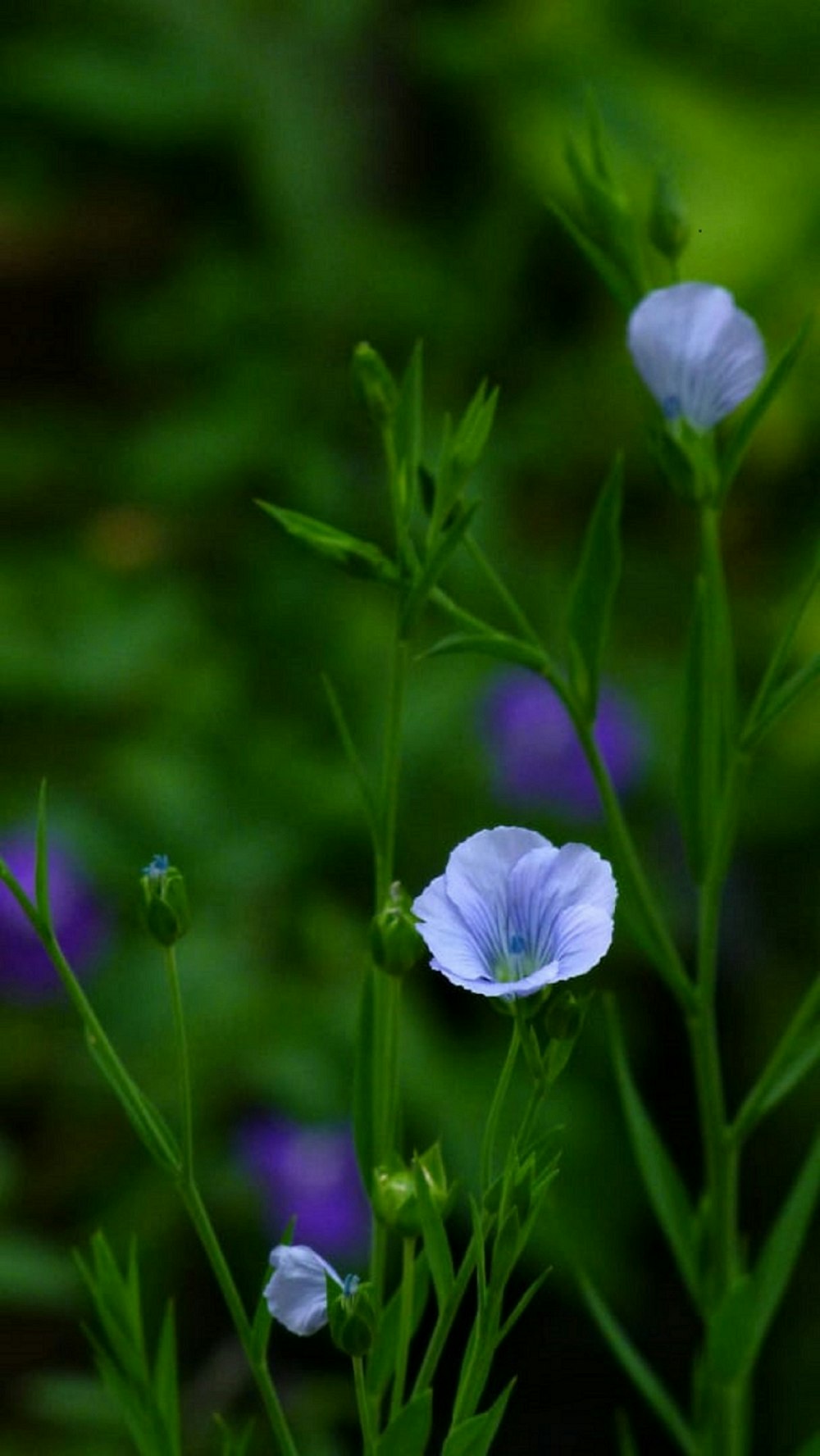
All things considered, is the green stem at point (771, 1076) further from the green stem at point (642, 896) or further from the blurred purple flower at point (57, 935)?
the blurred purple flower at point (57, 935)

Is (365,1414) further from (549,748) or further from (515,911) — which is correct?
(549,748)

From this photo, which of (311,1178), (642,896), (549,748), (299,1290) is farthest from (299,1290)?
(549,748)

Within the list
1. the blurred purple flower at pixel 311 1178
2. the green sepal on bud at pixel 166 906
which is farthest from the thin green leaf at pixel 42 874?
the blurred purple flower at pixel 311 1178

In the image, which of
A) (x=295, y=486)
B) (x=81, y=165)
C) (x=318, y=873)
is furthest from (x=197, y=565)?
(x=81, y=165)

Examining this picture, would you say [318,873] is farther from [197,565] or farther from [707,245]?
[707,245]

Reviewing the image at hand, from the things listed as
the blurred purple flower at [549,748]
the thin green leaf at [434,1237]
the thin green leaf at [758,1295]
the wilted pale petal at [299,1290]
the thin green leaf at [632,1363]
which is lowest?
the blurred purple flower at [549,748]

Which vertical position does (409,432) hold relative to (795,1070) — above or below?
above
